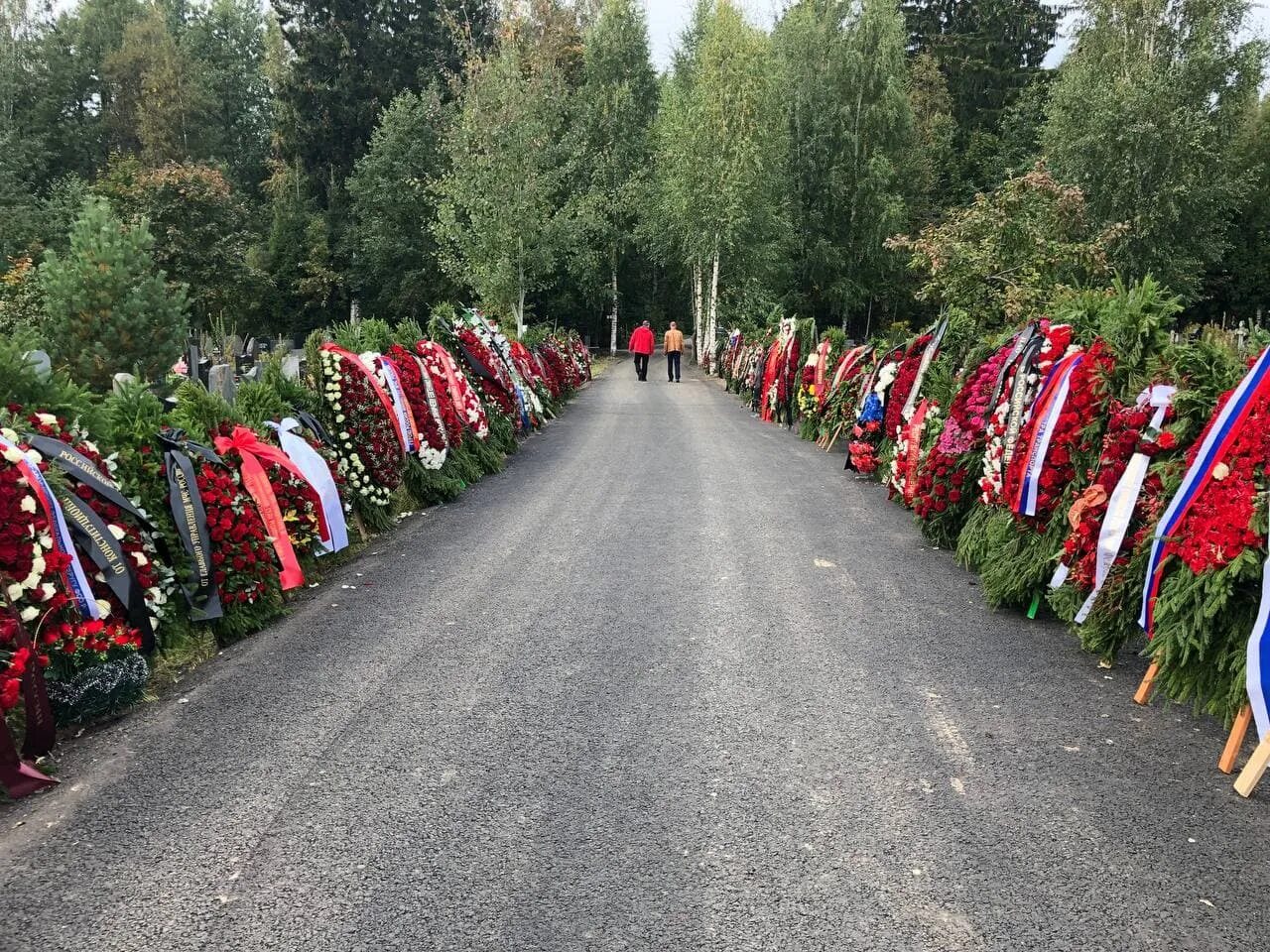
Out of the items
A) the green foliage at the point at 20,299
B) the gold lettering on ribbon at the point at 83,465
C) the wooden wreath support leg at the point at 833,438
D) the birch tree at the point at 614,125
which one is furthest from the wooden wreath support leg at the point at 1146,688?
the birch tree at the point at 614,125

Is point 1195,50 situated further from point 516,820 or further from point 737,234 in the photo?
point 516,820

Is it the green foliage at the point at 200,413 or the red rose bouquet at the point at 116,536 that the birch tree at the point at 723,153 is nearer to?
the green foliage at the point at 200,413

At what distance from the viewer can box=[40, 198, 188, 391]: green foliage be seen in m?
15.0

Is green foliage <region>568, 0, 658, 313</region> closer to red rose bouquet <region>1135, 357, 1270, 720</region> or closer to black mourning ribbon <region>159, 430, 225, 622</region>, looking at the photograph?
black mourning ribbon <region>159, 430, 225, 622</region>

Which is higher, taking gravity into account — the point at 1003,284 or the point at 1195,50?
the point at 1195,50

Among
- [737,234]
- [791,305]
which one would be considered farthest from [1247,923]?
[791,305]

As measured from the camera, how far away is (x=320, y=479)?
249 inches

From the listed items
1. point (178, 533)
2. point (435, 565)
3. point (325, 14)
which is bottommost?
point (435, 565)

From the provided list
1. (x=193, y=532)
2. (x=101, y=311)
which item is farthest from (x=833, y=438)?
(x=101, y=311)

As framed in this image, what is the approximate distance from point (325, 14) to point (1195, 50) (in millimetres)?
39223

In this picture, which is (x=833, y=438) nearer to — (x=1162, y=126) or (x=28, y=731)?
(x=28, y=731)

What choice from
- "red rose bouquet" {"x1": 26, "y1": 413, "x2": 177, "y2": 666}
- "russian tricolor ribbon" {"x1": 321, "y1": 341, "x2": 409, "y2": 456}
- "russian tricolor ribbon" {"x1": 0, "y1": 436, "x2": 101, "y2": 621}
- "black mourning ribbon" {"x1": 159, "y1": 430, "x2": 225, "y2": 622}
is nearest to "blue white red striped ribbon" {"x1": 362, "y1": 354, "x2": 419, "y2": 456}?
"russian tricolor ribbon" {"x1": 321, "y1": 341, "x2": 409, "y2": 456}

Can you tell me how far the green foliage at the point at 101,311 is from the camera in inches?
590

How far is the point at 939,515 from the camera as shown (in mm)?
7059
